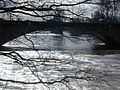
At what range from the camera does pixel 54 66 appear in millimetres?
15758

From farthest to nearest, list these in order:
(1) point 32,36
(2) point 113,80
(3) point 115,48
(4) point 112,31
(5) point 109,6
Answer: (3) point 115,48 < (4) point 112,31 < (2) point 113,80 < (5) point 109,6 < (1) point 32,36

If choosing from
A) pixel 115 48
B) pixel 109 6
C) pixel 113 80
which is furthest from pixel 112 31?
pixel 109 6

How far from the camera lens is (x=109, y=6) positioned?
6820 mm

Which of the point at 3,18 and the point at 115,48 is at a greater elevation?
the point at 3,18

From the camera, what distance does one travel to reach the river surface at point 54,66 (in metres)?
6.10

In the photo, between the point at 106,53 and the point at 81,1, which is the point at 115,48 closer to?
the point at 106,53

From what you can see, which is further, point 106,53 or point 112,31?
point 106,53

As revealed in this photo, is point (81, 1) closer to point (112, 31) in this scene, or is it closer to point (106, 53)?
point (112, 31)

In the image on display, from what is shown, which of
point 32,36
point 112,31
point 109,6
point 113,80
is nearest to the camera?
point 32,36

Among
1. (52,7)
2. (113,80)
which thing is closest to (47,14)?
(52,7)

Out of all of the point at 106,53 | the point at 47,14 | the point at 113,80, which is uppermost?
the point at 47,14

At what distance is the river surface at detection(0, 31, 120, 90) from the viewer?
610 centimetres

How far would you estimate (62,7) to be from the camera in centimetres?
596

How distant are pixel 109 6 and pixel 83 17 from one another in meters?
0.98
